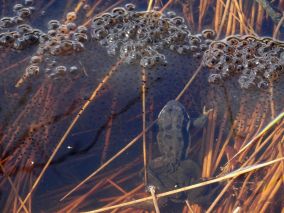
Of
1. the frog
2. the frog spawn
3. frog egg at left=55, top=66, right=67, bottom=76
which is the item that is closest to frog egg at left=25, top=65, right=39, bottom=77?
the frog spawn

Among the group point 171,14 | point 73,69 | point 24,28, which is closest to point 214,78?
point 171,14

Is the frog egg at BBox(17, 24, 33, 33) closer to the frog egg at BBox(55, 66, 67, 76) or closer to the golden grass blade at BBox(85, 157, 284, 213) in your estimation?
the frog egg at BBox(55, 66, 67, 76)

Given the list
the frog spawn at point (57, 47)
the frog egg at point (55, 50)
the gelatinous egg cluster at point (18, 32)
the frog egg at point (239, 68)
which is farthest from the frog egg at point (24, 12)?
the frog egg at point (239, 68)

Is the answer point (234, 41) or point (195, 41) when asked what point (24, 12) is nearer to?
point (195, 41)

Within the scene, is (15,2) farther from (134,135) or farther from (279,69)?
(279,69)

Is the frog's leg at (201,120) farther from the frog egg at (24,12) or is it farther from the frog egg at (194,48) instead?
the frog egg at (24,12)
